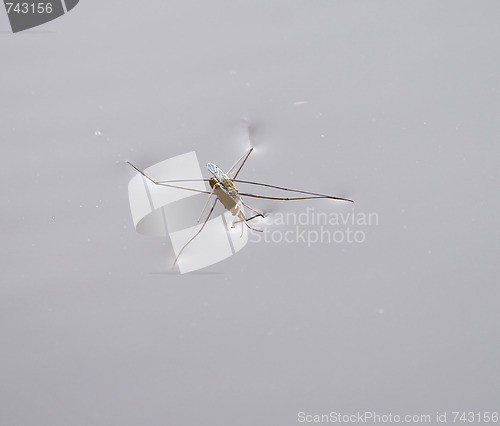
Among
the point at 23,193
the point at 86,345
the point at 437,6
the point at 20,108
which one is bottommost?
the point at 86,345

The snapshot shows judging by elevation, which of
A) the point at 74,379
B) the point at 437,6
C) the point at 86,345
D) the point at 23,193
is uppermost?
the point at 437,6

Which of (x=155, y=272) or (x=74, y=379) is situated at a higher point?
(x=155, y=272)

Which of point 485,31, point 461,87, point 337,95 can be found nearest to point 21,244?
point 337,95

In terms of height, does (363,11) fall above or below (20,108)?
above

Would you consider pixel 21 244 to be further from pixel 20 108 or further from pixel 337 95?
pixel 337 95

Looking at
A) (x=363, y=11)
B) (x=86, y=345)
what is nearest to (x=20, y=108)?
(x=86, y=345)

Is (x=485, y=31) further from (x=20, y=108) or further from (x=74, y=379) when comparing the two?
(x=74, y=379)

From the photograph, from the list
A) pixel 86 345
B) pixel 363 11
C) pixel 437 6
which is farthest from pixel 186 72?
pixel 86 345
